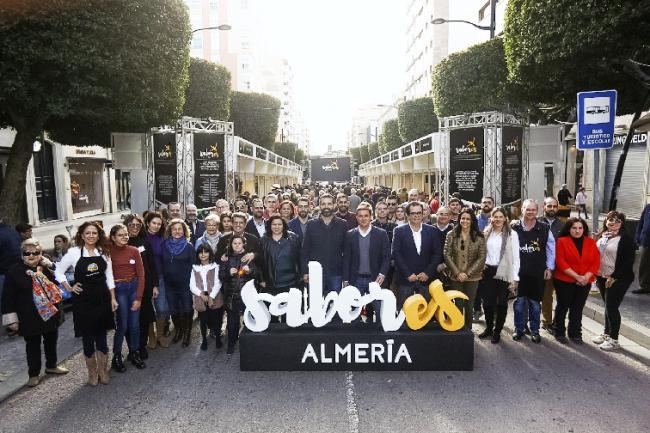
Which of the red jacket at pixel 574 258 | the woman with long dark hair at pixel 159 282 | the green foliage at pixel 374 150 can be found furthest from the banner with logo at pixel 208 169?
the green foliage at pixel 374 150

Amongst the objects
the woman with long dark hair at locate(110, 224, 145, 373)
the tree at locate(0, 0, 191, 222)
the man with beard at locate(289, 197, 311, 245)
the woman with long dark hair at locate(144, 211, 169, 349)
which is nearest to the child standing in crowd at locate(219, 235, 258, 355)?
the woman with long dark hair at locate(144, 211, 169, 349)

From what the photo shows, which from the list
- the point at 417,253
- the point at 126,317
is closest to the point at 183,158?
the point at 126,317

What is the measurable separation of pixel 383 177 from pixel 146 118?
131 feet

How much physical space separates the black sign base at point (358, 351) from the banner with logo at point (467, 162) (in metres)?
7.99

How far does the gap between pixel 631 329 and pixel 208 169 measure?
10.9 meters

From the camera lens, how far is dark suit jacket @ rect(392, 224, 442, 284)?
611cm

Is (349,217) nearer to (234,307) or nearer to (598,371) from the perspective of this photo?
(234,307)

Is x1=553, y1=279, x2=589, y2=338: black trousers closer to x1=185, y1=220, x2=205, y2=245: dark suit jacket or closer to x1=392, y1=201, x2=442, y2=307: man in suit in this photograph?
x1=392, y1=201, x2=442, y2=307: man in suit

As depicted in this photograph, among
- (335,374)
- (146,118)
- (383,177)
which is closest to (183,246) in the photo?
(335,374)

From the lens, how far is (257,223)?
7969 millimetres

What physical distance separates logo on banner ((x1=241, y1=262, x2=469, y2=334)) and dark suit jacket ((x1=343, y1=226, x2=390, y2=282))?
0.79 meters

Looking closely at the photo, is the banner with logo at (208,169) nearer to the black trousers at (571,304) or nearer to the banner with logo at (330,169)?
the black trousers at (571,304)

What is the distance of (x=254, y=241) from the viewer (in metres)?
6.10

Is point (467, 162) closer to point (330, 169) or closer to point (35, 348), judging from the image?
point (35, 348)
